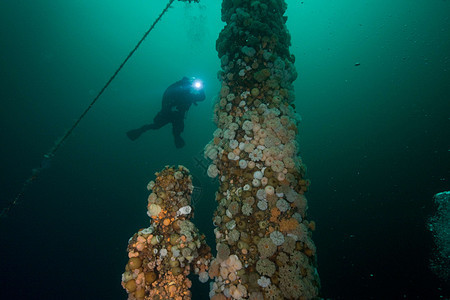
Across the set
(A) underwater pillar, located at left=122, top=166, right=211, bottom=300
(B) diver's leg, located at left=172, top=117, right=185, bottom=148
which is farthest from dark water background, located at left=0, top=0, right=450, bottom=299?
(A) underwater pillar, located at left=122, top=166, right=211, bottom=300

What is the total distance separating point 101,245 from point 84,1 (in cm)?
3315

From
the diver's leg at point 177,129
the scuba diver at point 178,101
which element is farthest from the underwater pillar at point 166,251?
the diver's leg at point 177,129

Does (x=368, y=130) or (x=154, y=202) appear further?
(x=368, y=130)

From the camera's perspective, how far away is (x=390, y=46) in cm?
4334

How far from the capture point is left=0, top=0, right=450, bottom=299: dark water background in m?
18.2

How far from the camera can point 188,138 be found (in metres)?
41.7

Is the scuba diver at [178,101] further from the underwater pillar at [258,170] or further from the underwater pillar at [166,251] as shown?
the underwater pillar at [166,251]

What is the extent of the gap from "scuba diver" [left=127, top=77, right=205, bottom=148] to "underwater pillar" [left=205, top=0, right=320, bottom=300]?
15.4 ft

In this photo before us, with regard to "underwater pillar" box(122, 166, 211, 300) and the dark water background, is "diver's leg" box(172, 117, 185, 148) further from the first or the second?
"underwater pillar" box(122, 166, 211, 300)

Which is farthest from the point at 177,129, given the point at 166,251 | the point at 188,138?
the point at 188,138

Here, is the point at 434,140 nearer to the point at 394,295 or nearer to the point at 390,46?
the point at 394,295

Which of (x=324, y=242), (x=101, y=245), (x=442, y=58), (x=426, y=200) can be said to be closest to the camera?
(x=324, y=242)

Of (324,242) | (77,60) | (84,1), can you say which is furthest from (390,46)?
(77,60)

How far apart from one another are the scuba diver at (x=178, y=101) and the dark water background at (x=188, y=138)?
3.23 meters
